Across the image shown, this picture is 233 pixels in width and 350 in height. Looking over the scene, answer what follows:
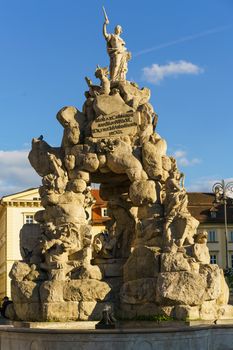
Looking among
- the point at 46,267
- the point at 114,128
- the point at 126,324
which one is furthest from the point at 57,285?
the point at 114,128

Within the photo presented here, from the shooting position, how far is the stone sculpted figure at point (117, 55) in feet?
67.1

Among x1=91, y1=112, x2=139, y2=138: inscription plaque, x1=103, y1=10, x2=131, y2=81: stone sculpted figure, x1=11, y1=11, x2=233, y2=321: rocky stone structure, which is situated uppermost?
x1=103, y1=10, x2=131, y2=81: stone sculpted figure

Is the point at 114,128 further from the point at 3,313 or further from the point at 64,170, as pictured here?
the point at 3,313

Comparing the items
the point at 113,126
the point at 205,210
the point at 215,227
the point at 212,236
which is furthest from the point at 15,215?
the point at 113,126

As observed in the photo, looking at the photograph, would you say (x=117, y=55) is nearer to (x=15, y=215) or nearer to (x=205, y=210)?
(x=15, y=215)

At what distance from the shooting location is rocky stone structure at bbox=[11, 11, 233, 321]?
54.5 feet

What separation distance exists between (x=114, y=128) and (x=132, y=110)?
26.8 inches

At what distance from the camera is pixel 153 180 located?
18438mm

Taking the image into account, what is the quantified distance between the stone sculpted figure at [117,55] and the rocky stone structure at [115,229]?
29mm

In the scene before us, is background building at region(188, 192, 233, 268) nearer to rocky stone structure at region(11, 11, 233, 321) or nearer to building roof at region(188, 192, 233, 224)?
building roof at region(188, 192, 233, 224)

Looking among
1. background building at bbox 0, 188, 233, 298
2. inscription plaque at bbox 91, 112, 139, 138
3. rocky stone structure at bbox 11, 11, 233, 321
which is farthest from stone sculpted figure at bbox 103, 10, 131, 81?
background building at bbox 0, 188, 233, 298

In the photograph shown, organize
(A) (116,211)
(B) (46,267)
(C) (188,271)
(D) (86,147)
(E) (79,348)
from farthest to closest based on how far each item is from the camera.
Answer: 1. (A) (116,211)
2. (D) (86,147)
3. (B) (46,267)
4. (C) (188,271)
5. (E) (79,348)

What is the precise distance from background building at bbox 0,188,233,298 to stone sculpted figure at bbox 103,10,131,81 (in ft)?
129

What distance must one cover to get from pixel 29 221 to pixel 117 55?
42038mm
